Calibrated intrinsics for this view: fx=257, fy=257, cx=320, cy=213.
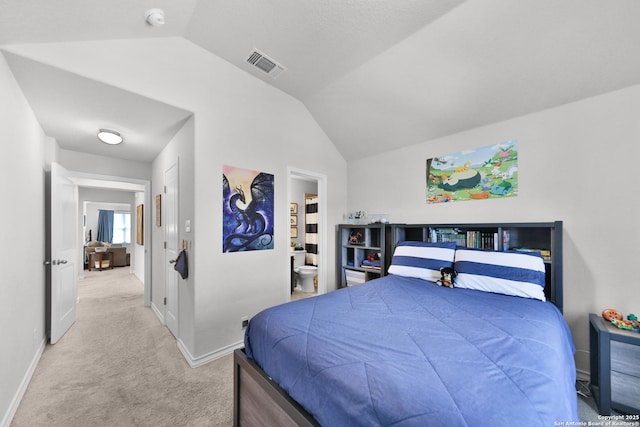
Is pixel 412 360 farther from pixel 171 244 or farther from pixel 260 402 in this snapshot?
pixel 171 244

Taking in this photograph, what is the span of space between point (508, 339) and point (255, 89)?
3.14 metres

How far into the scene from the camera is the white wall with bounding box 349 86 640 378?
2031 millimetres

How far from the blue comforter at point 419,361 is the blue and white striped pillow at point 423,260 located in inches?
26.7

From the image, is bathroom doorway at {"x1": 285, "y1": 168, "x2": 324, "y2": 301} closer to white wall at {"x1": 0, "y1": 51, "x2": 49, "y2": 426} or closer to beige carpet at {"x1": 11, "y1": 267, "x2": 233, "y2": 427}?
beige carpet at {"x1": 11, "y1": 267, "x2": 233, "y2": 427}

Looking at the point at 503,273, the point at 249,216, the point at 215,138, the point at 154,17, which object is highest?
the point at 154,17

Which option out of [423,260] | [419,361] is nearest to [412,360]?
[419,361]

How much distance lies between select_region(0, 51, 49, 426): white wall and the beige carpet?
0.62 ft

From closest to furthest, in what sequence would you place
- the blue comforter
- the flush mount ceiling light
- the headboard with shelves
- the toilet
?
the blue comforter < the headboard with shelves < the flush mount ceiling light < the toilet

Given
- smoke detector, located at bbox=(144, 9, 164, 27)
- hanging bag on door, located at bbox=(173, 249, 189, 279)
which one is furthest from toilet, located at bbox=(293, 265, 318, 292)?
smoke detector, located at bbox=(144, 9, 164, 27)

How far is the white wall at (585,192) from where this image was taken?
6.66 feet

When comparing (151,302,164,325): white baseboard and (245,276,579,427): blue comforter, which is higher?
(245,276,579,427): blue comforter

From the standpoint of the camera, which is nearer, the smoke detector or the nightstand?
the nightstand

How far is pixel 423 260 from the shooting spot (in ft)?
8.86

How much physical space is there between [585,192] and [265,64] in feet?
10.5
